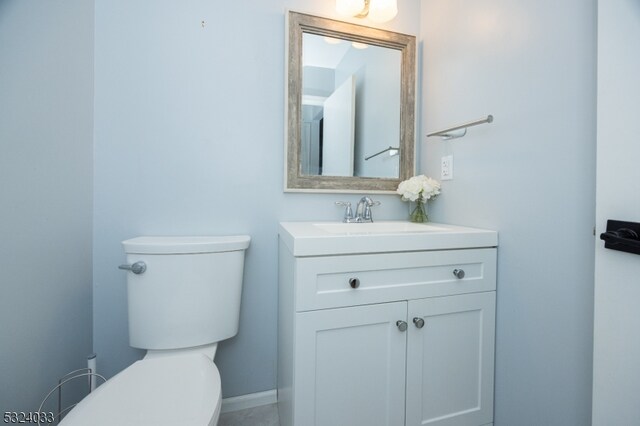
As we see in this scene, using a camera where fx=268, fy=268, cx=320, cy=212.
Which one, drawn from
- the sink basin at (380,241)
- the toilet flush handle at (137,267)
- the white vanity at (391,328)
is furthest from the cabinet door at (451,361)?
the toilet flush handle at (137,267)

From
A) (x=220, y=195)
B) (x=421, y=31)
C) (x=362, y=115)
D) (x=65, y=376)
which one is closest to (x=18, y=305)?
(x=65, y=376)

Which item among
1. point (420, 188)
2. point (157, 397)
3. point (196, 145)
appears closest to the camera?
point (157, 397)

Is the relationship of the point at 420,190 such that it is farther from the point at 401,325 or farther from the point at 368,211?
the point at 401,325

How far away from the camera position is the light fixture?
1.22 meters

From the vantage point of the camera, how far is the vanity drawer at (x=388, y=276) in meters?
0.81

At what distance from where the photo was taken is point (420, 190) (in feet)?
4.14

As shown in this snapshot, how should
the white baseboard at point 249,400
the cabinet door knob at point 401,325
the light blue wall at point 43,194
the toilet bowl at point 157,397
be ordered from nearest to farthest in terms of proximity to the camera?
the toilet bowl at point 157,397 → the light blue wall at point 43,194 → the cabinet door knob at point 401,325 → the white baseboard at point 249,400

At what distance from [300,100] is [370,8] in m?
0.53

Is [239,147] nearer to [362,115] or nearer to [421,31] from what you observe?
[362,115]

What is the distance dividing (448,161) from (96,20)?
1563 mm

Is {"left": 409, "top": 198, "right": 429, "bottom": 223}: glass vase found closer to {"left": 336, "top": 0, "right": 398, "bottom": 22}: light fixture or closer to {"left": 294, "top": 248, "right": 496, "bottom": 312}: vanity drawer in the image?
{"left": 294, "top": 248, "right": 496, "bottom": 312}: vanity drawer

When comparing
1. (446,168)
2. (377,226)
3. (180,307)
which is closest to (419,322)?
(377,226)

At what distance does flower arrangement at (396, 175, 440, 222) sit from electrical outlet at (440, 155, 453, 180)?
1.8 inches

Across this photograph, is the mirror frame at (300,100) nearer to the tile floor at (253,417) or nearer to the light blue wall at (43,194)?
the light blue wall at (43,194)
